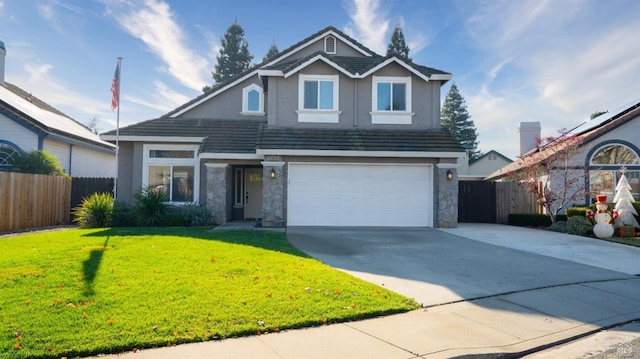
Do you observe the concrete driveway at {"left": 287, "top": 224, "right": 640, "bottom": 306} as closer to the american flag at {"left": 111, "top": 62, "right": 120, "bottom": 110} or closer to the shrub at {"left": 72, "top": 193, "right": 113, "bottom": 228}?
the shrub at {"left": 72, "top": 193, "right": 113, "bottom": 228}

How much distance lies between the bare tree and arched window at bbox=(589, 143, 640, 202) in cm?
63

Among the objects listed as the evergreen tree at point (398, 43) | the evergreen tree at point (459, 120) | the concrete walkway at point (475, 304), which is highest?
the evergreen tree at point (398, 43)

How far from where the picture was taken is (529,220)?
55.8 ft

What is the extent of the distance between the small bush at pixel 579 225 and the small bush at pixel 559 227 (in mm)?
190

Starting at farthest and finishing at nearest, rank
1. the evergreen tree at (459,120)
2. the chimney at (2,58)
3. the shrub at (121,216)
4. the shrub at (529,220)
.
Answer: the evergreen tree at (459,120)
the chimney at (2,58)
the shrub at (529,220)
the shrub at (121,216)

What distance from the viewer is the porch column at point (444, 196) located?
14.7 m

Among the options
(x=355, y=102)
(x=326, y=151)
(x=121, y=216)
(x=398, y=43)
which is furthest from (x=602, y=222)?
(x=398, y=43)

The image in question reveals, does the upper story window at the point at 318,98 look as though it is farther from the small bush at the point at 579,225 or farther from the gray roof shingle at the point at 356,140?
the small bush at the point at 579,225

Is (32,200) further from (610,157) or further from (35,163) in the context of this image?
(610,157)

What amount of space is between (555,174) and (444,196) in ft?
22.3

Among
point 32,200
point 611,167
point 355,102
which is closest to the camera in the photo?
point 32,200

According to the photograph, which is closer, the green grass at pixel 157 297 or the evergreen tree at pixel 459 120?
the green grass at pixel 157 297

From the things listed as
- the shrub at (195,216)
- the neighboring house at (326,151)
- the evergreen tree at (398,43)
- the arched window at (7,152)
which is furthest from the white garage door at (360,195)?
the evergreen tree at (398,43)

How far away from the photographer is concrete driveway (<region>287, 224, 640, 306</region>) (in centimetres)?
678
